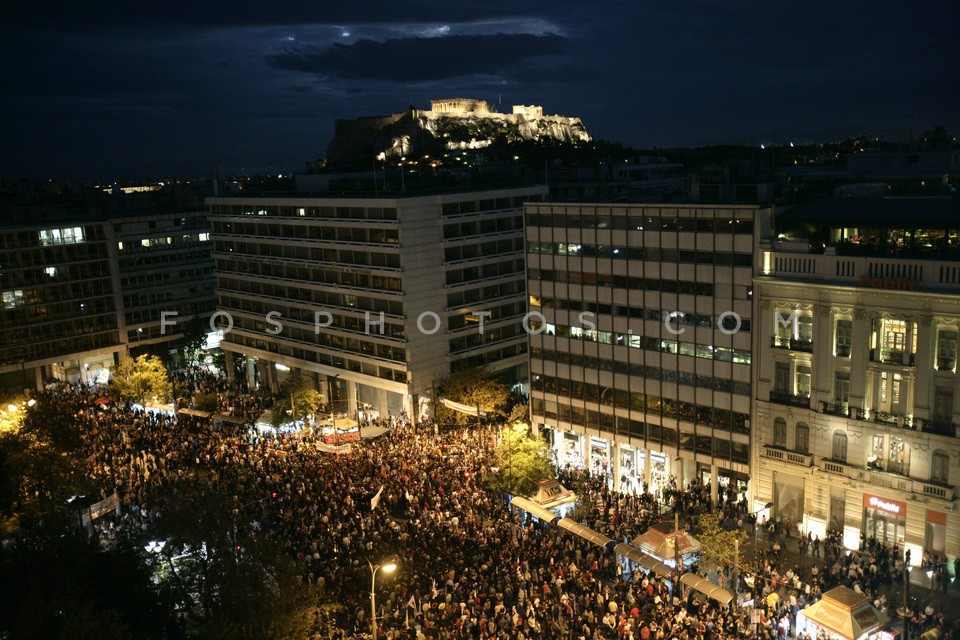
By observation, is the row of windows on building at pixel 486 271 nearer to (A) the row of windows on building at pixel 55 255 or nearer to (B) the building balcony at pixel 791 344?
(B) the building balcony at pixel 791 344

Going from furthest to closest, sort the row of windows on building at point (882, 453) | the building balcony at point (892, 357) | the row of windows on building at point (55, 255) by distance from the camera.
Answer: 1. the row of windows on building at point (55, 255)
2. the building balcony at point (892, 357)
3. the row of windows on building at point (882, 453)

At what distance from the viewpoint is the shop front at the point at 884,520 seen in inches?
1635

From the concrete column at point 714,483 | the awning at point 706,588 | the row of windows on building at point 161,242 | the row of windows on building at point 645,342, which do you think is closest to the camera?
the awning at point 706,588

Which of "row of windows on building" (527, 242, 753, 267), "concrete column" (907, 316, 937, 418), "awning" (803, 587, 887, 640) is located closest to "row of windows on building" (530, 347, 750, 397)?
"row of windows on building" (527, 242, 753, 267)

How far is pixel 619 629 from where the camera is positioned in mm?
32250

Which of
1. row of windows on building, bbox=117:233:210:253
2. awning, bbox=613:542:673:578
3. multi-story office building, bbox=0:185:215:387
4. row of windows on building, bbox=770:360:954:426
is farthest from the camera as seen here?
row of windows on building, bbox=117:233:210:253

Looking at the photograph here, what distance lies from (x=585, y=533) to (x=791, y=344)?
16.8 m

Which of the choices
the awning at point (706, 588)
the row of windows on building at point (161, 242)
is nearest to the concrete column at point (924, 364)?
the awning at point (706, 588)

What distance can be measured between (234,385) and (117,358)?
21988 mm

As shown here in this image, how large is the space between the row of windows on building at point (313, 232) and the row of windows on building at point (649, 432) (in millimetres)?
20010

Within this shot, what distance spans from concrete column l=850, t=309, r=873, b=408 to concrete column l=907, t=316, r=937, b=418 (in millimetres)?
2576

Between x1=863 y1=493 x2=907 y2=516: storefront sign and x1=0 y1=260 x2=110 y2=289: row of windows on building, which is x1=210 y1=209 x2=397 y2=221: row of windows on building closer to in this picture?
x1=0 y1=260 x2=110 y2=289: row of windows on building

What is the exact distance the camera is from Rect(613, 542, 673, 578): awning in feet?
118

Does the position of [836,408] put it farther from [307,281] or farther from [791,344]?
[307,281]
